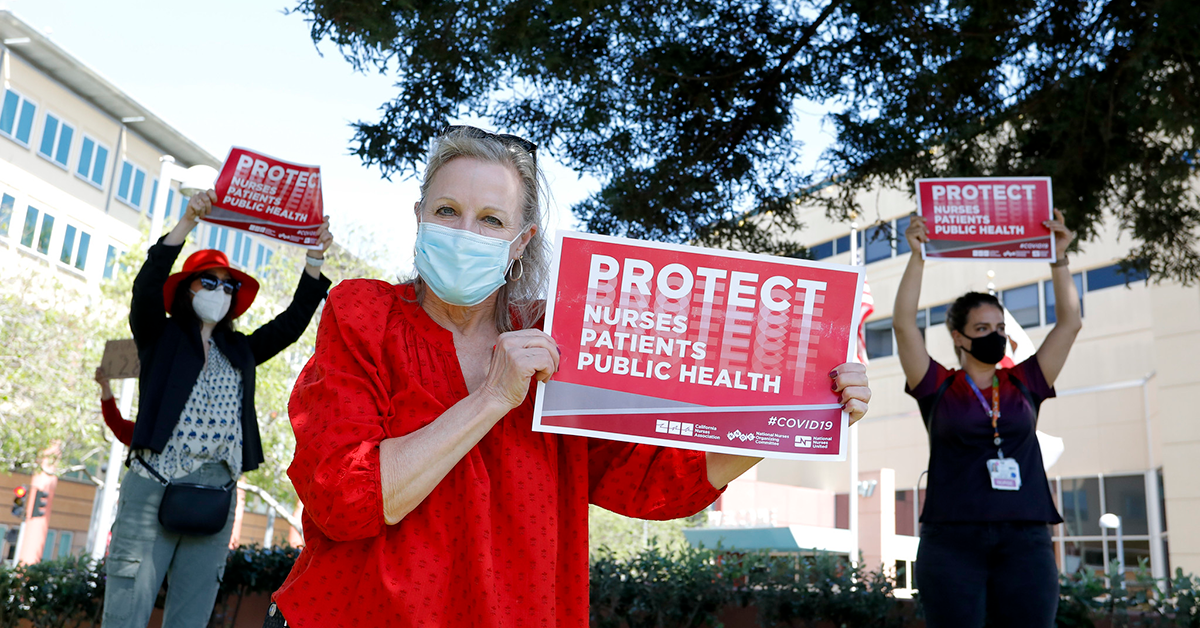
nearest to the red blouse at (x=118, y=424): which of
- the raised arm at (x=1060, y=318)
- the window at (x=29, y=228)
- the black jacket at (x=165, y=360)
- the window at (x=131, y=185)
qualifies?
the black jacket at (x=165, y=360)

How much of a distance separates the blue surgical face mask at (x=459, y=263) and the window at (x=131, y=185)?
134 feet

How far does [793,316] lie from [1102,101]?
502 centimetres

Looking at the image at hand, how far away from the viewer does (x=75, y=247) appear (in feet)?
117

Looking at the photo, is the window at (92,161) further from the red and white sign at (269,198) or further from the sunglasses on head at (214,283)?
the sunglasses on head at (214,283)

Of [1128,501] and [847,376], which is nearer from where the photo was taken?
[847,376]

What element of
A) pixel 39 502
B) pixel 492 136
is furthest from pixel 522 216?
pixel 39 502

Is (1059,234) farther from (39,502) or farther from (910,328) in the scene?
(39,502)

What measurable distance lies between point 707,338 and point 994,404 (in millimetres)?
2699

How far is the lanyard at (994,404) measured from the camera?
13.8ft

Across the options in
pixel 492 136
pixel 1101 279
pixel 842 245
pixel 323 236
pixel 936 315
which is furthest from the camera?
pixel 842 245

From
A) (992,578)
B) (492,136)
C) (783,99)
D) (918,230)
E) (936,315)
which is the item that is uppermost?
(936,315)

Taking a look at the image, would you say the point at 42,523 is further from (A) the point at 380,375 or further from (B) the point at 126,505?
(A) the point at 380,375

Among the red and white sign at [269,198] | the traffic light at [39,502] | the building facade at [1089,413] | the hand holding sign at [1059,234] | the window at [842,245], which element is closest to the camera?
the hand holding sign at [1059,234]

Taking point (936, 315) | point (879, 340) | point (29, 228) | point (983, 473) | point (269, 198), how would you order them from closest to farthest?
point (983, 473) < point (269, 198) < point (936, 315) < point (29, 228) < point (879, 340)
